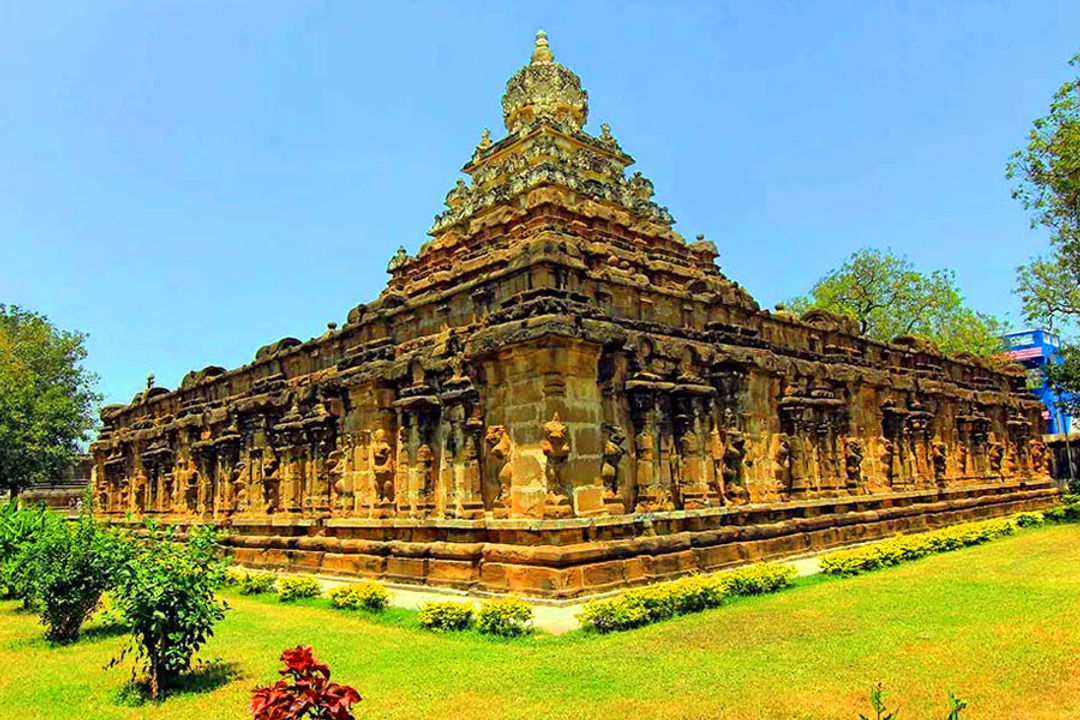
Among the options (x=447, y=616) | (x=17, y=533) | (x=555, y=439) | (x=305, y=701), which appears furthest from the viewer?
(x=17, y=533)

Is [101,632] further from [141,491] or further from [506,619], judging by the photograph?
[141,491]

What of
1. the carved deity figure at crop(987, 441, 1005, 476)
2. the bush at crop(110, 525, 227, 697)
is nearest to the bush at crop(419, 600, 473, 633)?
the bush at crop(110, 525, 227, 697)

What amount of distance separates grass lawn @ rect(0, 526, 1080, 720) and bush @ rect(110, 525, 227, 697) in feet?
1.18

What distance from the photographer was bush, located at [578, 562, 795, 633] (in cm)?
888

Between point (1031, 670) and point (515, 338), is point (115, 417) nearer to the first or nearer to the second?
point (515, 338)

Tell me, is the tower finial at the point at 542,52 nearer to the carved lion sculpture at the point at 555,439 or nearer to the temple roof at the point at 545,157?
the temple roof at the point at 545,157

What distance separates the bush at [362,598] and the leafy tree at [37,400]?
3718 centimetres

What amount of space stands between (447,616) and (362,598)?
→ 2080 mm

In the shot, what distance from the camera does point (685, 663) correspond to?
290 inches

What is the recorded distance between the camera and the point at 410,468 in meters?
13.5

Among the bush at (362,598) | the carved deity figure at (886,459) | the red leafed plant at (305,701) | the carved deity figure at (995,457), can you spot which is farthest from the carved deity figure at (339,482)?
the carved deity figure at (995,457)

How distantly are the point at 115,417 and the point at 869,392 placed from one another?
25.4 metres

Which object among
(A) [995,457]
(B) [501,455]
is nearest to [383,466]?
(B) [501,455]

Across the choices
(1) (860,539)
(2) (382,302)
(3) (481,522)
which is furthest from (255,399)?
(1) (860,539)
